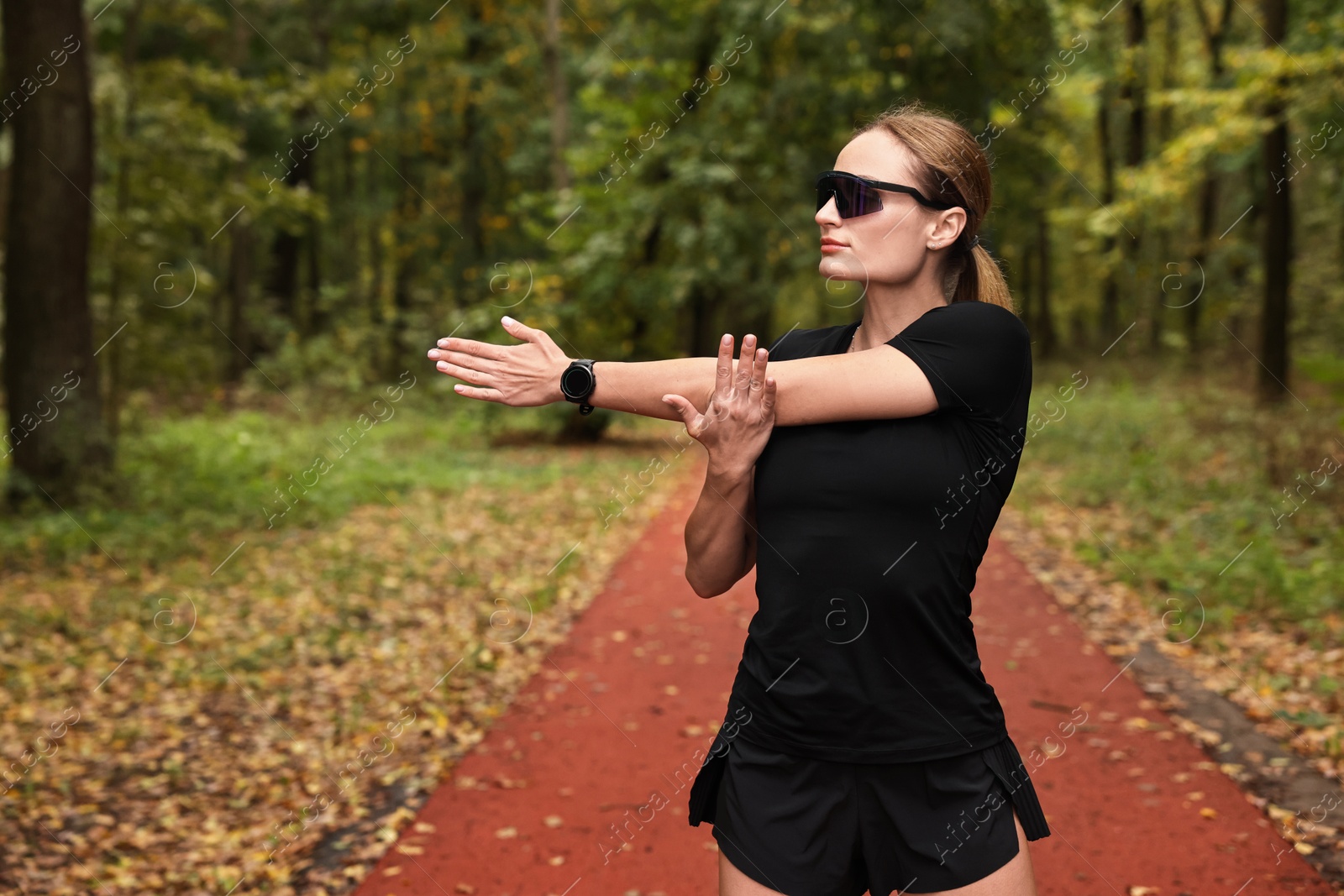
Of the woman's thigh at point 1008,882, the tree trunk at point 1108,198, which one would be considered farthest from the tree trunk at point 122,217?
the tree trunk at point 1108,198

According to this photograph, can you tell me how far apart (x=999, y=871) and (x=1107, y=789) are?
12.7 ft

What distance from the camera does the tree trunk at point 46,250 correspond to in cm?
1065

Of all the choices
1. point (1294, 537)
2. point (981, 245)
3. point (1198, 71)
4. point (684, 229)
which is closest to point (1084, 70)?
point (1198, 71)

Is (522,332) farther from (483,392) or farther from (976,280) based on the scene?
(976,280)

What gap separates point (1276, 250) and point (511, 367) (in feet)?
50.1

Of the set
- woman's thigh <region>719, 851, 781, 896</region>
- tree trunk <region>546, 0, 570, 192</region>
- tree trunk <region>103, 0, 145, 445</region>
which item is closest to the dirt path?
woman's thigh <region>719, 851, 781, 896</region>

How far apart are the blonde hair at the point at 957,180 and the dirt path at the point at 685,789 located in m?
3.16

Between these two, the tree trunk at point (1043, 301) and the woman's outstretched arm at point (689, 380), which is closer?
the woman's outstretched arm at point (689, 380)

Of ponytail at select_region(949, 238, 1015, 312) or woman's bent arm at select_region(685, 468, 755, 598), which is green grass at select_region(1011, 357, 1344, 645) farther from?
woman's bent arm at select_region(685, 468, 755, 598)

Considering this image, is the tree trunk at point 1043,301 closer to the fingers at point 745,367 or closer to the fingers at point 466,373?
the fingers at point 745,367

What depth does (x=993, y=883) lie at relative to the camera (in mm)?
1867

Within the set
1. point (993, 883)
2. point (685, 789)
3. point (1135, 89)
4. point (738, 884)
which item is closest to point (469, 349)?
point (738, 884)

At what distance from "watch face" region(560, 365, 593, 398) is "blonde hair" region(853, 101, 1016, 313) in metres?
0.69

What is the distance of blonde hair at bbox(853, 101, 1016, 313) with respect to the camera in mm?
1991
